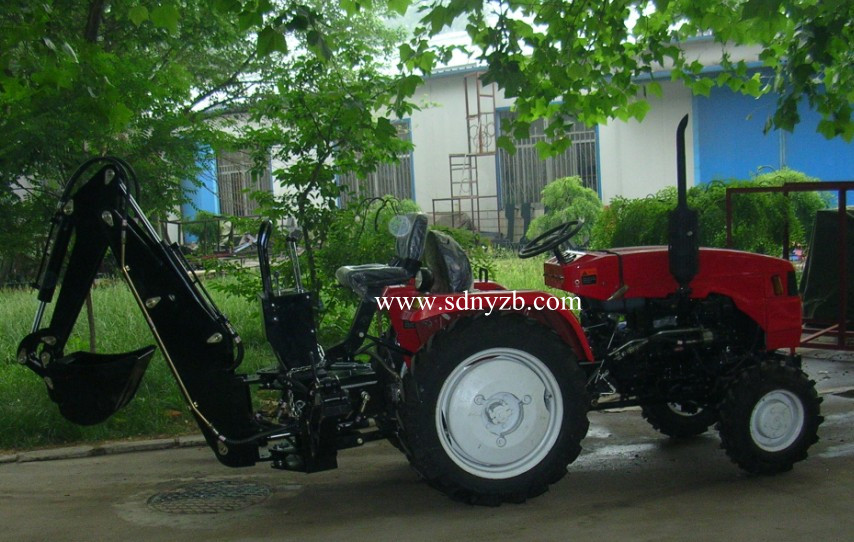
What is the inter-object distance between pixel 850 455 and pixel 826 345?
11.7 ft

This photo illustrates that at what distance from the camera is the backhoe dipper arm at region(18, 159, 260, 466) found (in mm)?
4746

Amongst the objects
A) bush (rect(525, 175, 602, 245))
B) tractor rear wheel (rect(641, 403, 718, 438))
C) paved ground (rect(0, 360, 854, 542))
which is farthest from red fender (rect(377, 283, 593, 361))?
bush (rect(525, 175, 602, 245))

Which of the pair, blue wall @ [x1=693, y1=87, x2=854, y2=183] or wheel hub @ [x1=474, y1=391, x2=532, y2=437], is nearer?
wheel hub @ [x1=474, y1=391, x2=532, y2=437]

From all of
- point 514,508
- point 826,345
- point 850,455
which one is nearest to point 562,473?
point 514,508

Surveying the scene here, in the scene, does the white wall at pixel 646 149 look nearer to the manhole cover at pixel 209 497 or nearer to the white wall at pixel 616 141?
the white wall at pixel 616 141

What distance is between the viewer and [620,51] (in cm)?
855

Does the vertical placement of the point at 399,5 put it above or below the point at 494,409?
above

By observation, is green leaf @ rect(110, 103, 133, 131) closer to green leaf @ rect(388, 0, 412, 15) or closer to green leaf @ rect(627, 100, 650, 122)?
green leaf @ rect(388, 0, 412, 15)

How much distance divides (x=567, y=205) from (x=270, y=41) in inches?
432

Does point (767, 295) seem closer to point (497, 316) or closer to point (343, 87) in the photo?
point (497, 316)

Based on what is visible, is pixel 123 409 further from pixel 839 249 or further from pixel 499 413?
pixel 839 249

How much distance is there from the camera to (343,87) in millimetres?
8180

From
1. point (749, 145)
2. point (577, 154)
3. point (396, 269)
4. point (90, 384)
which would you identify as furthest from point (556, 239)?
point (577, 154)

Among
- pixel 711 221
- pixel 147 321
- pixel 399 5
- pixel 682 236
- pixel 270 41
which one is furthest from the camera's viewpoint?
pixel 711 221
